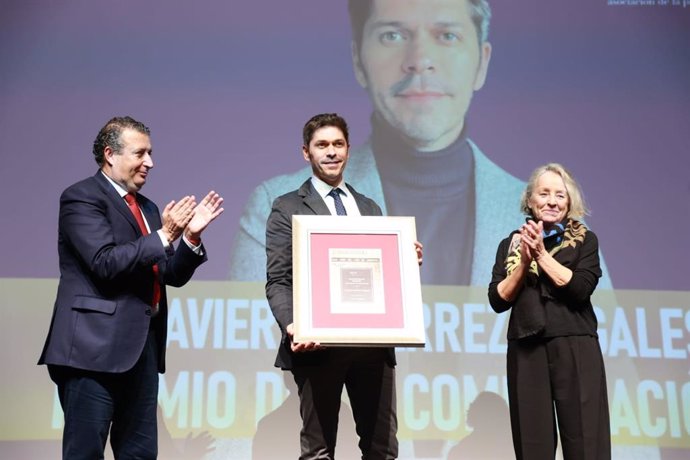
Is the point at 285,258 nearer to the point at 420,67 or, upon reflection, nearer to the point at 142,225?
the point at 142,225

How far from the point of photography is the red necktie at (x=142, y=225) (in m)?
2.34

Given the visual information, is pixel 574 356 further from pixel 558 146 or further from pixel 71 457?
pixel 558 146

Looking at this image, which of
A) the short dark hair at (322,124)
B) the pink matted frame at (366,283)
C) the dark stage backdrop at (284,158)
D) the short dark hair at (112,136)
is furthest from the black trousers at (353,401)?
the dark stage backdrop at (284,158)

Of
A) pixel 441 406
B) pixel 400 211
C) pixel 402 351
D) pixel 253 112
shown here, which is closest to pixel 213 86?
pixel 253 112

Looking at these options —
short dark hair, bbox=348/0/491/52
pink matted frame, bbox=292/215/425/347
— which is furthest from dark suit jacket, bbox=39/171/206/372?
short dark hair, bbox=348/0/491/52

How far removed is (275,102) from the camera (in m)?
4.03

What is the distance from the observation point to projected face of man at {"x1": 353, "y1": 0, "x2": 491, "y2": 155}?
13.3 feet

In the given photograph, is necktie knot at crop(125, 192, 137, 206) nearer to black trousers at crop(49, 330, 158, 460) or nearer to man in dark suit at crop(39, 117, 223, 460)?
man in dark suit at crop(39, 117, 223, 460)

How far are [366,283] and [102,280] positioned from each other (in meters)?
0.78

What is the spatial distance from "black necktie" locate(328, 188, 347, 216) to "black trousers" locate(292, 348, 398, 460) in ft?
1.48

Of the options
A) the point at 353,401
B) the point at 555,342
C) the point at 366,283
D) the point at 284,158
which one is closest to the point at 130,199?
the point at 366,283

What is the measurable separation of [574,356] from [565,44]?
2.39 meters

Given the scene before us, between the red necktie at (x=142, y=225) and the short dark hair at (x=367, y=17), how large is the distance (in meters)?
2.07

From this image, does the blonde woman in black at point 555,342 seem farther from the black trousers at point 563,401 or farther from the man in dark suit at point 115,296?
the man in dark suit at point 115,296
